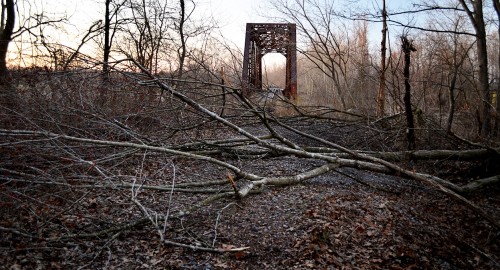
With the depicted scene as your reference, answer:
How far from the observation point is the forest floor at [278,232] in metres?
3.19

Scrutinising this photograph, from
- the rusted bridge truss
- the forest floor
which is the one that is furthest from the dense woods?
the rusted bridge truss

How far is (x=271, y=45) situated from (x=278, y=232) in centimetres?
1217

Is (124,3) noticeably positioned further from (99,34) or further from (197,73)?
(197,73)

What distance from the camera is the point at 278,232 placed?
12.2 ft

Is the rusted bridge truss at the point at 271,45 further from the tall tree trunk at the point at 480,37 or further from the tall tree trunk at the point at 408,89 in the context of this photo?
the tall tree trunk at the point at 408,89

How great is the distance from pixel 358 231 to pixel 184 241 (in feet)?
6.03

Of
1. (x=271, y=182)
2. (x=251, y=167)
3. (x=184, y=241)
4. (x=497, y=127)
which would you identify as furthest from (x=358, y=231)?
(x=497, y=127)

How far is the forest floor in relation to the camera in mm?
3188

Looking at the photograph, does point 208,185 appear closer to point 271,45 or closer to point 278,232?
point 278,232

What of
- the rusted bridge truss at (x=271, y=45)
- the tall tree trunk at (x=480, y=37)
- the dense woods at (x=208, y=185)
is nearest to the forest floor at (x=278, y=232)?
the dense woods at (x=208, y=185)

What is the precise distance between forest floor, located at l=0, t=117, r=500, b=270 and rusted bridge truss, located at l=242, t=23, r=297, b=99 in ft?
24.3

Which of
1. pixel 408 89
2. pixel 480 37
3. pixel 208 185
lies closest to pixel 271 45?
pixel 480 37

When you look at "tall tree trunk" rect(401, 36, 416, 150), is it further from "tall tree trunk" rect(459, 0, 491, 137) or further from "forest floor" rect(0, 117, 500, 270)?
"tall tree trunk" rect(459, 0, 491, 137)

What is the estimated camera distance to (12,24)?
834 centimetres
